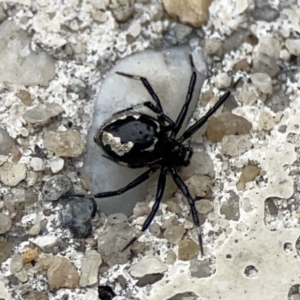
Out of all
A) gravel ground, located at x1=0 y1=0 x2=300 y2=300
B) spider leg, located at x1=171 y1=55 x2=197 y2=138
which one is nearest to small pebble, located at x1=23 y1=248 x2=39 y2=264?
gravel ground, located at x1=0 y1=0 x2=300 y2=300

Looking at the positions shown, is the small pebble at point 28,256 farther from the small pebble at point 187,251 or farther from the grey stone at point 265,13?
the grey stone at point 265,13

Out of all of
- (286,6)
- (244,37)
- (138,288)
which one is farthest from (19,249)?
(286,6)

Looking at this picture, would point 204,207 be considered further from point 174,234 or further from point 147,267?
point 147,267

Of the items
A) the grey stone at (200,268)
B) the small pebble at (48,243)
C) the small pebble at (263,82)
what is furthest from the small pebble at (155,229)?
the small pebble at (263,82)

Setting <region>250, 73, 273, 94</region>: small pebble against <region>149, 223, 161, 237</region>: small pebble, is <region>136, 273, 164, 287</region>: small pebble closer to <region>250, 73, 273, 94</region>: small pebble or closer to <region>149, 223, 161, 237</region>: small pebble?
<region>149, 223, 161, 237</region>: small pebble

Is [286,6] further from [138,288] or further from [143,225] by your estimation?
[138,288]
